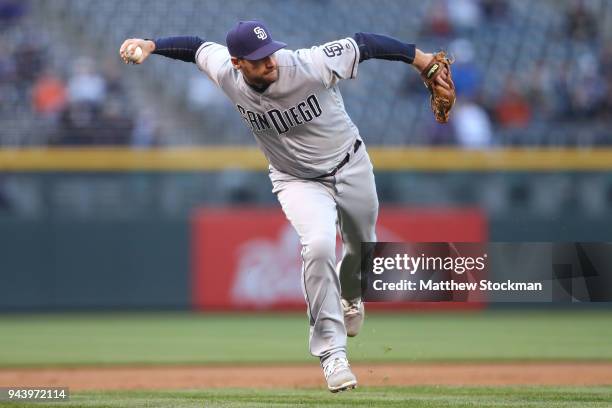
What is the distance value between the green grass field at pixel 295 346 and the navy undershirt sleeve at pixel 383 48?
5.75 ft

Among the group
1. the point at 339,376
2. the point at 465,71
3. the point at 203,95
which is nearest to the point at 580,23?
A: the point at 465,71

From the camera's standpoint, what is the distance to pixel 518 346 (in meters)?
10.0

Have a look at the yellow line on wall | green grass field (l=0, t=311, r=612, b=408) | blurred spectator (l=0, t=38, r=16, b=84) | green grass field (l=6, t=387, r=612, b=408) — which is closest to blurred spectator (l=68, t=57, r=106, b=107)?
blurred spectator (l=0, t=38, r=16, b=84)

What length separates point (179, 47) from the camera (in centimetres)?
615

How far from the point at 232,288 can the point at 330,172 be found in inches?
273

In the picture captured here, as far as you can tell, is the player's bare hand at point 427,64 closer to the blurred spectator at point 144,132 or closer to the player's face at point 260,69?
the player's face at point 260,69

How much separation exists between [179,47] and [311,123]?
32.6 inches

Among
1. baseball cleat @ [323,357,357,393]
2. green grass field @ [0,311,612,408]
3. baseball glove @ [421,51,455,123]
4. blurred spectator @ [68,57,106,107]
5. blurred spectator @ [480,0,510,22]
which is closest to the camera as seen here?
baseball cleat @ [323,357,357,393]

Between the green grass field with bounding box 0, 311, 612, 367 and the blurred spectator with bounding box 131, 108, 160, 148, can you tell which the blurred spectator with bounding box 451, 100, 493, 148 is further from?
the blurred spectator with bounding box 131, 108, 160, 148

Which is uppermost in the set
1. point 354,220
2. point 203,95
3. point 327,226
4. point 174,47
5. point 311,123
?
point 203,95

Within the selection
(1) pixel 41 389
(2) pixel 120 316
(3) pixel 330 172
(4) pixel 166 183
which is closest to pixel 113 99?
(4) pixel 166 183

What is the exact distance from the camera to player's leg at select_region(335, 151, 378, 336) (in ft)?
20.3

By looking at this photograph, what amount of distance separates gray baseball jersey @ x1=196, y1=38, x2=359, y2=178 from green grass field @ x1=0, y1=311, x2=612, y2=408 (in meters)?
1.28

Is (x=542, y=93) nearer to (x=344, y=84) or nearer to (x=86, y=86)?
(x=344, y=84)
